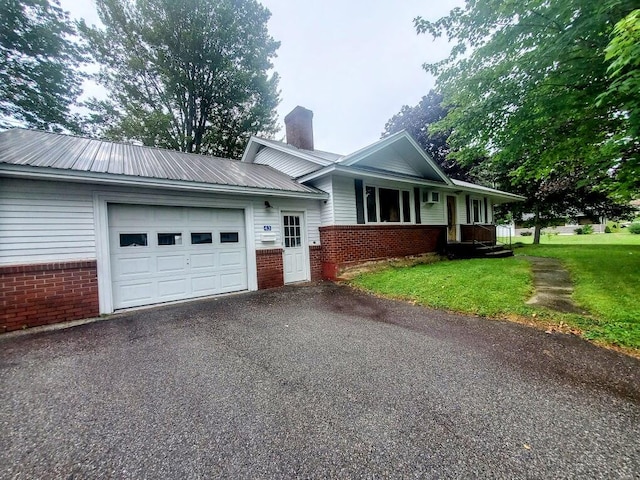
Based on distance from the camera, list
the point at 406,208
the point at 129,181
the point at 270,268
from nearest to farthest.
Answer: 1. the point at 129,181
2. the point at 270,268
3. the point at 406,208

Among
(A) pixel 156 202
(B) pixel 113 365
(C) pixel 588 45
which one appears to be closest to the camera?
(B) pixel 113 365

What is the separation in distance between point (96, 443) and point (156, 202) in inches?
204

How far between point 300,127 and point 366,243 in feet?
19.9

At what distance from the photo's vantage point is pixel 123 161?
20.8 feet

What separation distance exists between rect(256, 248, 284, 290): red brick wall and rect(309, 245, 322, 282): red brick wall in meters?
1.13

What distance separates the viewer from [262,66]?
18.2 m

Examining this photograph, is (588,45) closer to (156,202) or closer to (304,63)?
(156,202)

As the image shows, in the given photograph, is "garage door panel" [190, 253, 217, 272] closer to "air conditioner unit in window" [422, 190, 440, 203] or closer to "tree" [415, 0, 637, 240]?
"tree" [415, 0, 637, 240]

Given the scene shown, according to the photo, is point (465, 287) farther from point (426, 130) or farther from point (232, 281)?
point (426, 130)

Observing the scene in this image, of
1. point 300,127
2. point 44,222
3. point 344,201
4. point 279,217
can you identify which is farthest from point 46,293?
point 300,127

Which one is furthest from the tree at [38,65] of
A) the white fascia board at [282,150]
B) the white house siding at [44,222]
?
the white house siding at [44,222]

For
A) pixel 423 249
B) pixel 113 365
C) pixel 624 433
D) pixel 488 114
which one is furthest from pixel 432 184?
pixel 113 365

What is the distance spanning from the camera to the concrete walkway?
454cm

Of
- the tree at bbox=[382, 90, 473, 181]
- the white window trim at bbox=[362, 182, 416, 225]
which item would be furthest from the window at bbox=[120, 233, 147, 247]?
the tree at bbox=[382, 90, 473, 181]
